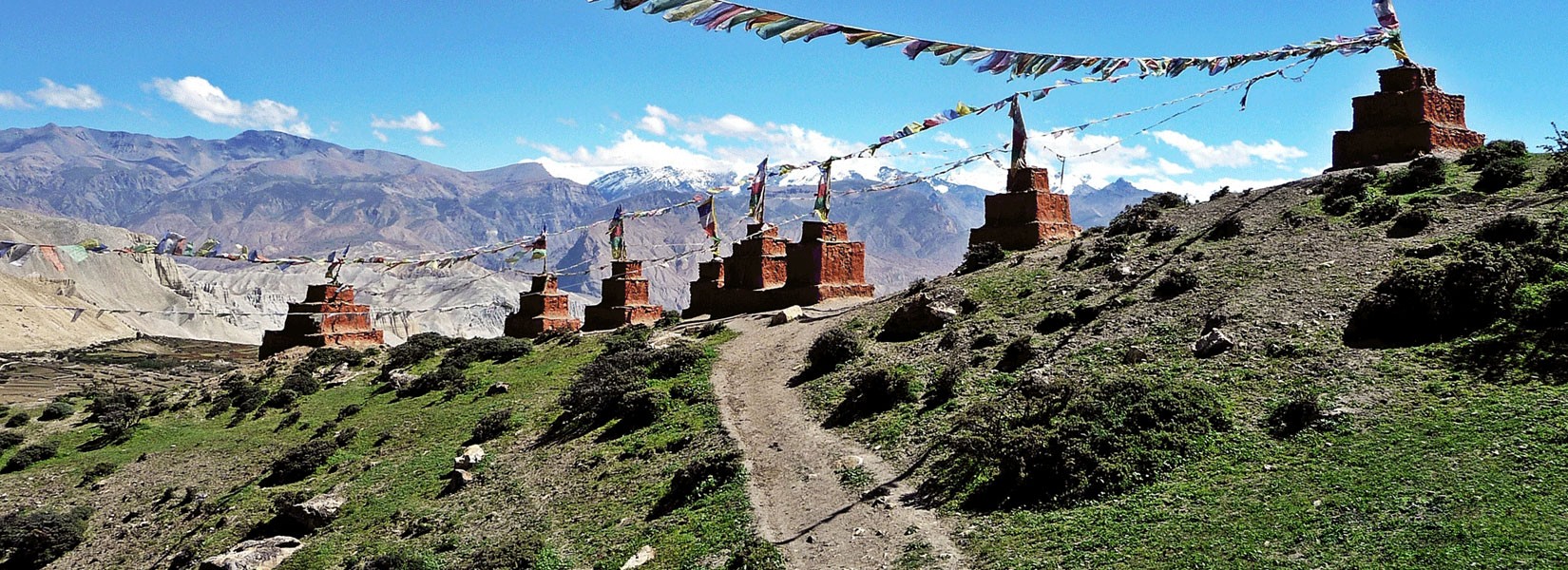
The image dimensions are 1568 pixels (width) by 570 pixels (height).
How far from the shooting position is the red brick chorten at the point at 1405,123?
77.9 ft

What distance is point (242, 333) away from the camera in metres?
135

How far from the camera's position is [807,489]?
1451 cm

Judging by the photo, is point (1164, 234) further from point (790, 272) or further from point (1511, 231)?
point (790, 272)

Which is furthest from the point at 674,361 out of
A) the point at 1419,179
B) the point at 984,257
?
the point at 1419,179

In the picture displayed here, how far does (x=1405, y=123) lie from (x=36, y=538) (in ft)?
98.0

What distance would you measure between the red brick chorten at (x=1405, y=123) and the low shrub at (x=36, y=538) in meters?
28.2

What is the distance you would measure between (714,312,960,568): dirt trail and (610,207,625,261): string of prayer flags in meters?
13.7

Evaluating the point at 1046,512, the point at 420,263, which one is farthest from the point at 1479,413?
the point at 420,263

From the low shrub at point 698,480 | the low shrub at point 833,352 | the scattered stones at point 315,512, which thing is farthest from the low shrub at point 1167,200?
the scattered stones at point 315,512

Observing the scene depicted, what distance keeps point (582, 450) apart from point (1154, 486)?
10.5 meters

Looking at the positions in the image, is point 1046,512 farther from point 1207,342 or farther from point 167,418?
point 167,418

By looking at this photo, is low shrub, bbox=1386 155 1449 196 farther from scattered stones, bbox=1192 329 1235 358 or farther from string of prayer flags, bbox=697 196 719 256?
string of prayer flags, bbox=697 196 719 256

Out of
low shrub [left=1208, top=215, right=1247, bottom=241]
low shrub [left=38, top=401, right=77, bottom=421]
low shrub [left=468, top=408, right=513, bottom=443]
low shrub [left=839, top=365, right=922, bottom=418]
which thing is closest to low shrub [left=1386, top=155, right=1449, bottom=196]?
low shrub [left=1208, top=215, right=1247, bottom=241]

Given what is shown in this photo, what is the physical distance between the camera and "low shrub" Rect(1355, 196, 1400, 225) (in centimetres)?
1961
